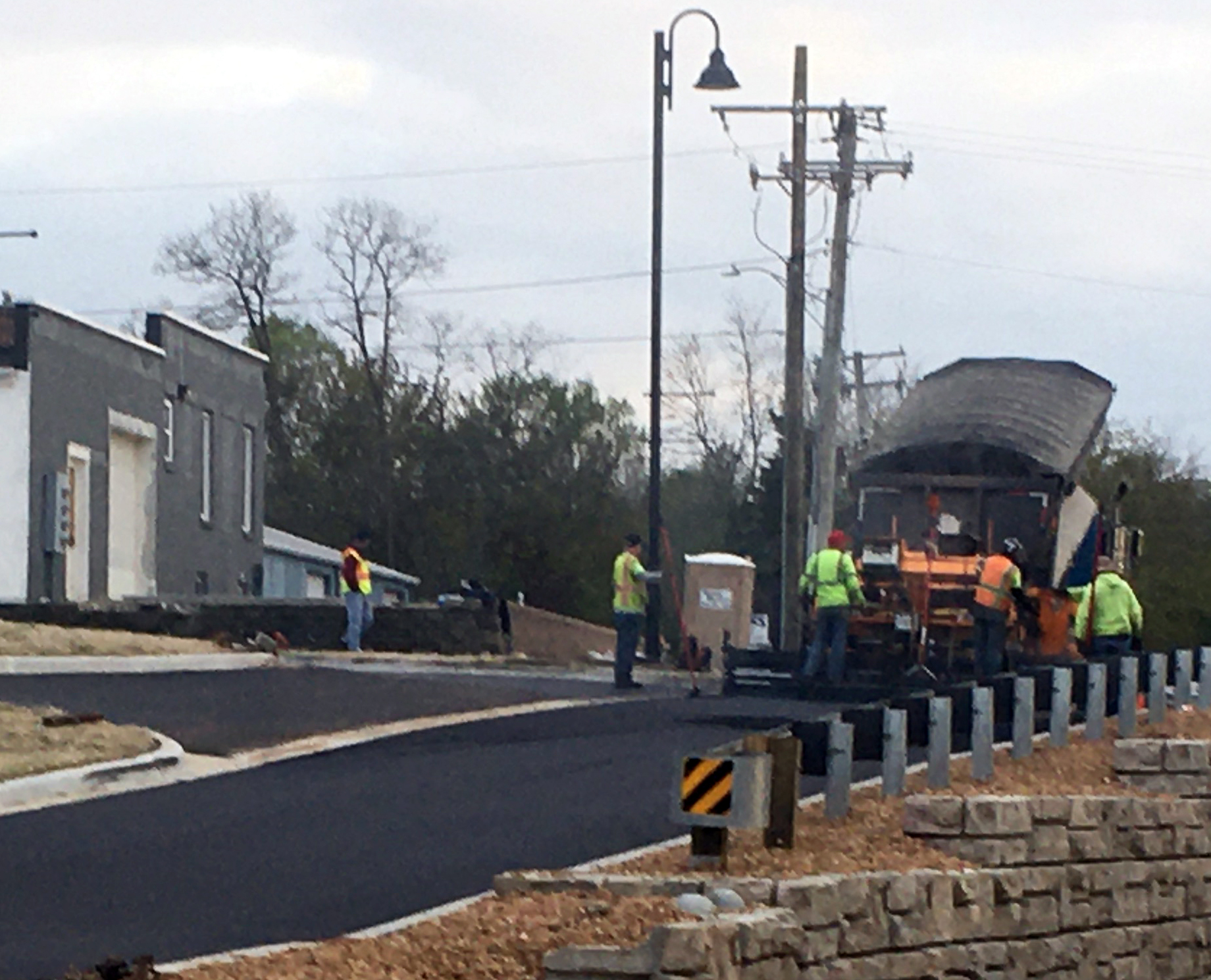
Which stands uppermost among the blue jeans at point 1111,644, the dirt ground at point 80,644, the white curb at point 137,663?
the blue jeans at point 1111,644

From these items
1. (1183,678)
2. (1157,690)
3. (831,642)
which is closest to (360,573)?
(831,642)

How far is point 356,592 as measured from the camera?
32438 millimetres

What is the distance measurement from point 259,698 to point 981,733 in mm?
8893

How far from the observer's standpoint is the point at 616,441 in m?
79.2

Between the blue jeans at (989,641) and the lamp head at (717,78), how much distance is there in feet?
41.9

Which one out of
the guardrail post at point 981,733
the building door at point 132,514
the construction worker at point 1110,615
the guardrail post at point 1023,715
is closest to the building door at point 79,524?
the building door at point 132,514

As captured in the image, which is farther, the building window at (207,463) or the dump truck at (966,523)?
the building window at (207,463)

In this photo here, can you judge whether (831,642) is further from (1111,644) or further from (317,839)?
(317,839)

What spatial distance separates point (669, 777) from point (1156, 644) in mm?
46647

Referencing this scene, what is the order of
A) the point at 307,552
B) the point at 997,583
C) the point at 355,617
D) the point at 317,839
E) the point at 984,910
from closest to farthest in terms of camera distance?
the point at 984,910
the point at 317,839
the point at 997,583
the point at 355,617
the point at 307,552

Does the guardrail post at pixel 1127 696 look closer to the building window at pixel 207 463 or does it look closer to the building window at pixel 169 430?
the building window at pixel 169 430

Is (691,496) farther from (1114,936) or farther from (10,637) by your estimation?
(1114,936)


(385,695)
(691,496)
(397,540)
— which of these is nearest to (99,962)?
(385,695)

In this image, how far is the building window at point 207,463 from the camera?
48344 millimetres
